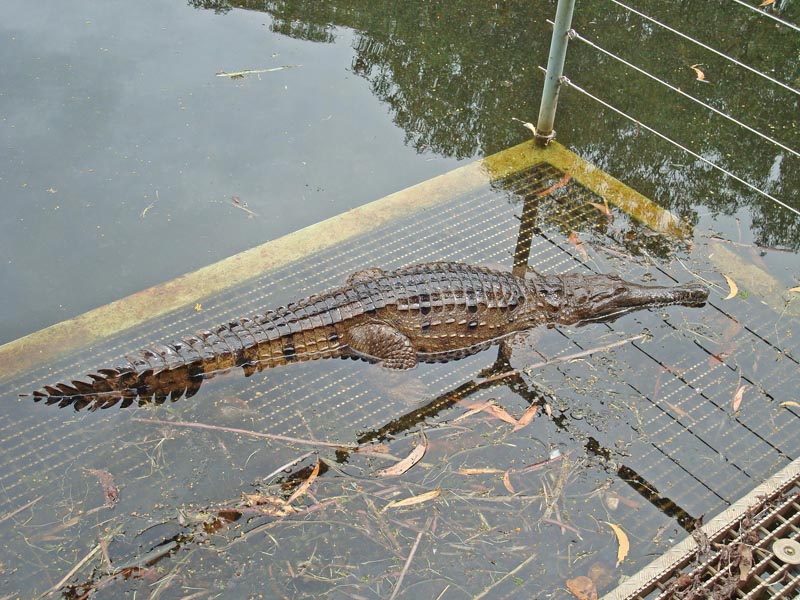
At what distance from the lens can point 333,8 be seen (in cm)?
834

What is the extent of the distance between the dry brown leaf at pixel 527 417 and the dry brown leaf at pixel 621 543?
730 millimetres

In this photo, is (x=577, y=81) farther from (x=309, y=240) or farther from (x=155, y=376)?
(x=155, y=376)

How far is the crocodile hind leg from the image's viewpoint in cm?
516

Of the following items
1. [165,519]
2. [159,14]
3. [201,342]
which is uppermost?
[159,14]

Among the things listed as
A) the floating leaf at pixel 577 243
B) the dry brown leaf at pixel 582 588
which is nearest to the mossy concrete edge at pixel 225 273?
the floating leaf at pixel 577 243

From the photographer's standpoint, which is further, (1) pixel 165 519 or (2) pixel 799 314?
(2) pixel 799 314

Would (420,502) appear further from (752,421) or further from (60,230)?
(60,230)

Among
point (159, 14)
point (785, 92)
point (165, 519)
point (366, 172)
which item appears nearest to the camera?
point (165, 519)

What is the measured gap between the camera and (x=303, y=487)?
4473 millimetres

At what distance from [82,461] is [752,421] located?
3811mm

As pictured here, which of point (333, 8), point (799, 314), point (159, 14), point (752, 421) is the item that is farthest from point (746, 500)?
point (159, 14)

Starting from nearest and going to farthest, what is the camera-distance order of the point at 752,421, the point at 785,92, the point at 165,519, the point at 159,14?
1. the point at 165,519
2. the point at 752,421
3. the point at 785,92
4. the point at 159,14

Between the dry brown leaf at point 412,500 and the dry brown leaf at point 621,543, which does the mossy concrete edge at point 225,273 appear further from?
the dry brown leaf at point 621,543

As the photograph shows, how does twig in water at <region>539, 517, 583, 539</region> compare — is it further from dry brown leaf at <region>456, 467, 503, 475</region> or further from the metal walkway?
dry brown leaf at <region>456, 467, 503, 475</region>
